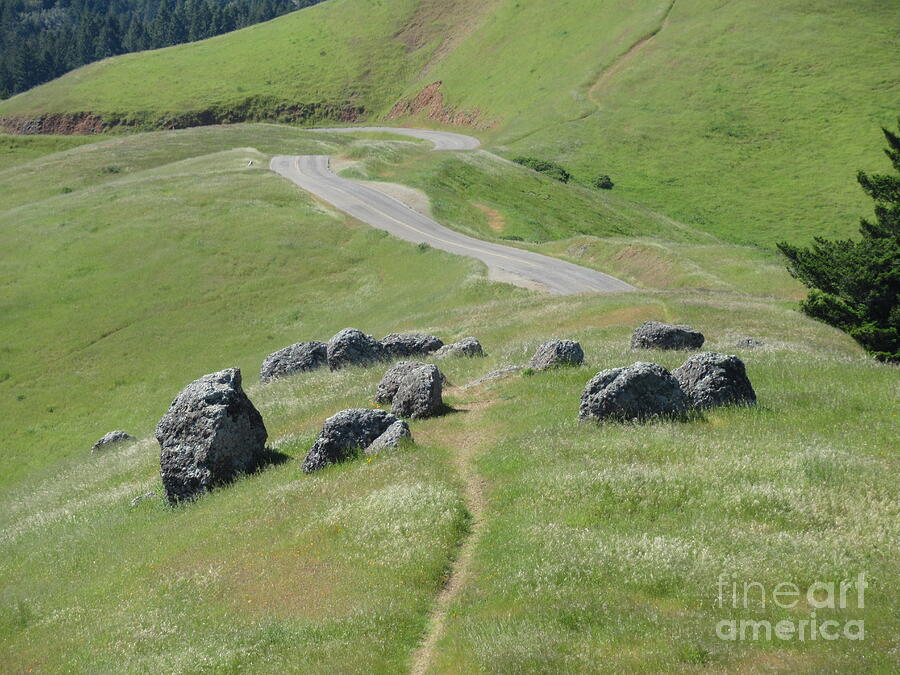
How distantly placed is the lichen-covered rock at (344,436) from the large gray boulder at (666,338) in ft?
43.1

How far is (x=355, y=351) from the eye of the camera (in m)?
34.1

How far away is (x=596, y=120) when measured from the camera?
118 m

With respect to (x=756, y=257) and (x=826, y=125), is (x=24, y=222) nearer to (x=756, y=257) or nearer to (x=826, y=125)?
(x=756, y=257)

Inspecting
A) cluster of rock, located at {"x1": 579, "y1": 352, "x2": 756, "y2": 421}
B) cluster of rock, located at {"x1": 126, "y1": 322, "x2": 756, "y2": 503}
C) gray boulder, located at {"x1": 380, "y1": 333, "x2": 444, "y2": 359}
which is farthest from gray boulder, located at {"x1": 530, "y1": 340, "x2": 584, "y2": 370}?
gray boulder, located at {"x1": 380, "y1": 333, "x2": 444, "y2": 359}

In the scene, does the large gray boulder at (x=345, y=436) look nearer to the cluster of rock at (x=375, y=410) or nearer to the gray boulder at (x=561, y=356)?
the cluster of rock at (x=375, y=410)

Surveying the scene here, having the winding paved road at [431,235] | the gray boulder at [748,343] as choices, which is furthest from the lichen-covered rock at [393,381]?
the winding paved road at [431,235]

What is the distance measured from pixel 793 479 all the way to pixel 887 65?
122130 millimetres

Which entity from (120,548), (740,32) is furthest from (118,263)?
(740,32)

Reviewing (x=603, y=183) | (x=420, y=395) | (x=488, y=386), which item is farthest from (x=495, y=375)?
(x=603, y=183)

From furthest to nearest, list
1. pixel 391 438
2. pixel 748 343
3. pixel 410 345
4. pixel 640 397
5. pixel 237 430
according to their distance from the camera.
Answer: pixel 410 345 < pixel 748 343 < pixel 237 430 < pixel 391 438 < pixel 640 397

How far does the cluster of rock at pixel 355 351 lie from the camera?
34094mm

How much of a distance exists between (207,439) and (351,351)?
11945mm

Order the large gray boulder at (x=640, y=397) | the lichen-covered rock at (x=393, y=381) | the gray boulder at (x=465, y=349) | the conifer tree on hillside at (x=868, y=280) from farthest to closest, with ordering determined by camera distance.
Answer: the gray boulder at (x=465, y=349), the conifer tree on hillside at (x=868, y=280), the lichen-covered rock at (x=393, y=381), the large gray boulder at (x=640, y=397)

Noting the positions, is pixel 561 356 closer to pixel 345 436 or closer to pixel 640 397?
pixel 640 397
